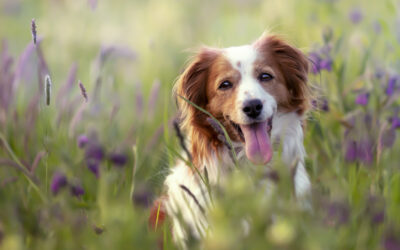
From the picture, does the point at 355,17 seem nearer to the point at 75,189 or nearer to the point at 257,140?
the point at 257,140

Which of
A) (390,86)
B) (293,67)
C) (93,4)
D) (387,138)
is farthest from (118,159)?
(390,86)

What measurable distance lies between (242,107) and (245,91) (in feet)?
0.38

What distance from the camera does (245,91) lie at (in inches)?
115

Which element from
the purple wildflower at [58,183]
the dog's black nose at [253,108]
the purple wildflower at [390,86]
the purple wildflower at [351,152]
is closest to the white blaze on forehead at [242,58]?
the dog's black nose at [253,108]

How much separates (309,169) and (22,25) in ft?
21.7

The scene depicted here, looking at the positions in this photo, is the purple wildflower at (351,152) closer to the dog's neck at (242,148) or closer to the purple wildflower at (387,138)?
the purple wildflower at (387,138)

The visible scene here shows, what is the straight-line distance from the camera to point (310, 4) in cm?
684

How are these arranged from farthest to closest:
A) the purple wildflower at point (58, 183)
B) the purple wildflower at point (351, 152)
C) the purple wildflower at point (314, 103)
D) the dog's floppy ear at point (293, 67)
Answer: the purple wildflower at point (314, 103)
the dog's floppy ear at point (293, 67)
the purple wildflower at point (351, 152)
the purple wildflower at point (58, 183)

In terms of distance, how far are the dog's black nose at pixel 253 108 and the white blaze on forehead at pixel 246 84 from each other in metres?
0.02

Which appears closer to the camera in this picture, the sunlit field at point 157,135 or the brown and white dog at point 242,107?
the sunlit field at point 157,135

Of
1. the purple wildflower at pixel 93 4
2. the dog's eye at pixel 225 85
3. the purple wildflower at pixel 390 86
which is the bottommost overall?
the purple wildflower at pixel 390 86

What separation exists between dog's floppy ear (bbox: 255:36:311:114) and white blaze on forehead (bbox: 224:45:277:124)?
0.62ft

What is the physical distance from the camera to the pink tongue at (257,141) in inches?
113

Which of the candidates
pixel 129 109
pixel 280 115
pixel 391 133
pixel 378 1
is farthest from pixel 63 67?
pixel 378 1
